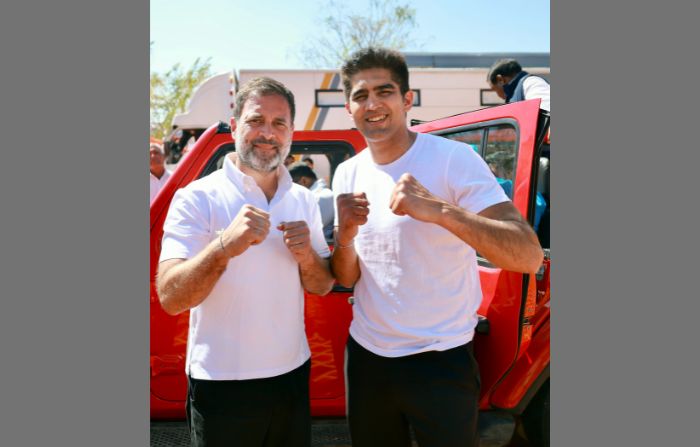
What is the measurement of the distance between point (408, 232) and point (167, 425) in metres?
1.79

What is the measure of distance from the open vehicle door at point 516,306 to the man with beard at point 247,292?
91 cm

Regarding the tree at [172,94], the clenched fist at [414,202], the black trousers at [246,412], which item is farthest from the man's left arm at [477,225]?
the tree at [172,94]

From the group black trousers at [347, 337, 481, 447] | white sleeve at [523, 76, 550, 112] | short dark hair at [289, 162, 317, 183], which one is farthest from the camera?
short dark hair at [289, 162, 317, 183]

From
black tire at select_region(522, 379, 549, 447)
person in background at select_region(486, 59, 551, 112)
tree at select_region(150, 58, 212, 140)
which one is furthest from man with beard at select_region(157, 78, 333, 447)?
tree at select_region(150, 58, 212, 140)

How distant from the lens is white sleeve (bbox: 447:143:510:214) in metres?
1.78

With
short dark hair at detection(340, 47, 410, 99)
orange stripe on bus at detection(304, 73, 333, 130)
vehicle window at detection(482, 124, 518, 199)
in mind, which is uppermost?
orange stripe on bus at detection(304, 73, 333, 130)

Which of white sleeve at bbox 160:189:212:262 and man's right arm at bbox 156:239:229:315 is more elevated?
white sleeve at bbox 160:189:212:262

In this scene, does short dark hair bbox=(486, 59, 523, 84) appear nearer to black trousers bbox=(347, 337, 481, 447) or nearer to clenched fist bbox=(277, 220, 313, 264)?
black trousers bbox=(347, 337, 481, 447)

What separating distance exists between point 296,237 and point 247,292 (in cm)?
26

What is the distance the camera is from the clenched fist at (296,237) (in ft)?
5.75

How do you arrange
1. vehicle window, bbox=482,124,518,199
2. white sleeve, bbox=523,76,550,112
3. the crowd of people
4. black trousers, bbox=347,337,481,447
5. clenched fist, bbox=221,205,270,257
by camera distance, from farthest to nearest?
white sleeve, bbox=523,76,550,112 < vehicle window, bbox=482,124,518,199 < black trousers, bbox=347,337,481,447 < the crowd of people < clenched fist, bbox=221,205,270,257

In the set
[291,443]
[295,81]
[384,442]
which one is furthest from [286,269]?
[295,81]

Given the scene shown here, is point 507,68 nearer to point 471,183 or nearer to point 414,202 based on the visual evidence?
point 471,183

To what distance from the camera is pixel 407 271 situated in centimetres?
186
